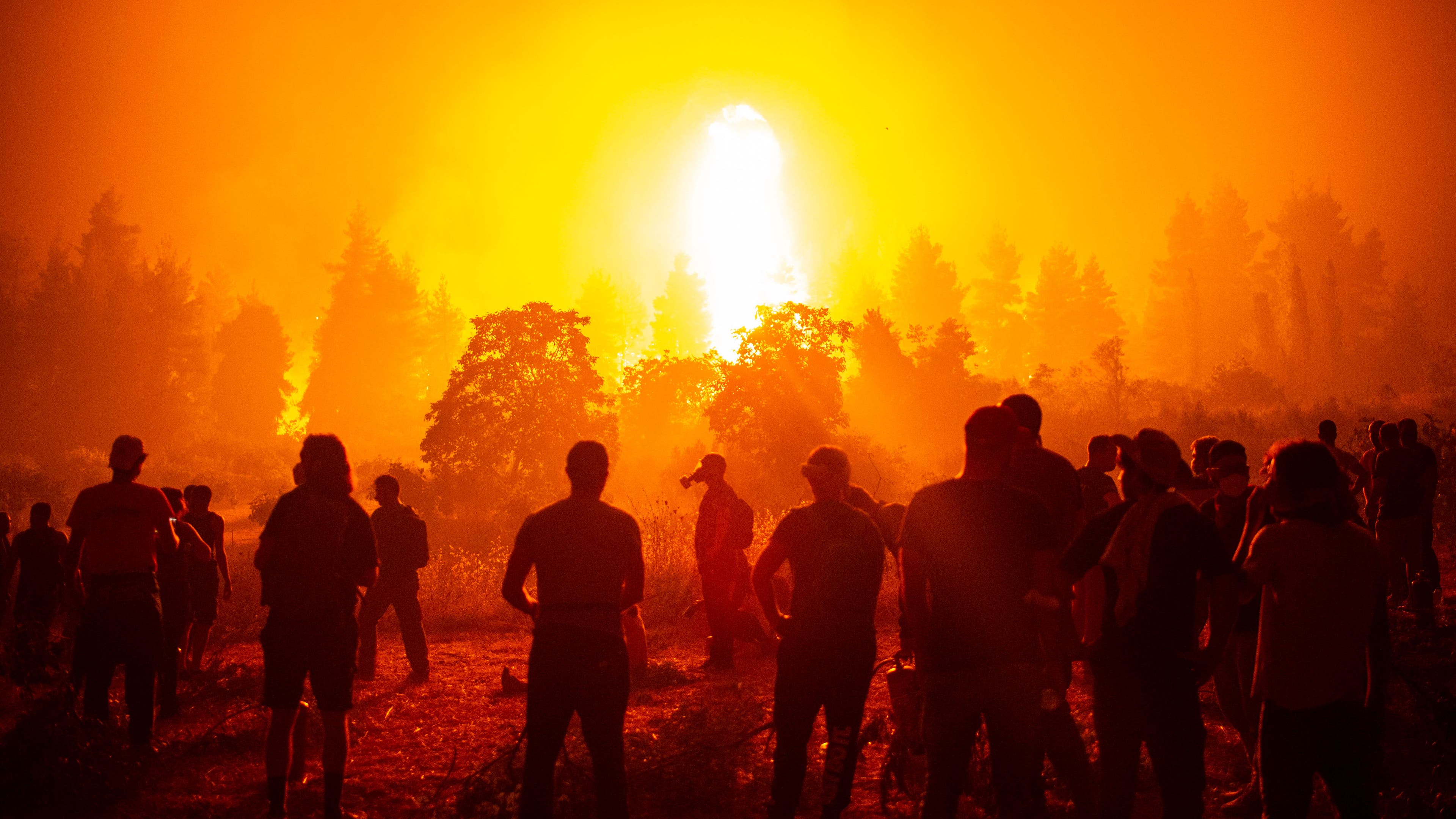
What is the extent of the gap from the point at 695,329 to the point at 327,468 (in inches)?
3222

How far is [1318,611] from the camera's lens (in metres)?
3.85

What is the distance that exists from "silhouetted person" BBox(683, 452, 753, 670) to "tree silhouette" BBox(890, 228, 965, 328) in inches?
2996

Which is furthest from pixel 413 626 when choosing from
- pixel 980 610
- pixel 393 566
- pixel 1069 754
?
pixel 980 610

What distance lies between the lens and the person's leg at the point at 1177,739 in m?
4.11

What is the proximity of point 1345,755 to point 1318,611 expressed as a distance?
58cm

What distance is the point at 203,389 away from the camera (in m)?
76.7

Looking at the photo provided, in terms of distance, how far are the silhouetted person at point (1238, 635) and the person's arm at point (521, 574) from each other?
3652 millimetres

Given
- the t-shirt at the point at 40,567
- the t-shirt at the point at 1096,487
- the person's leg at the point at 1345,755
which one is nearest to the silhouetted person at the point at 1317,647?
the person's leg at the point at 1345,755

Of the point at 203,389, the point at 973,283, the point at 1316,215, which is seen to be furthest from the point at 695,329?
the point at 1316,215

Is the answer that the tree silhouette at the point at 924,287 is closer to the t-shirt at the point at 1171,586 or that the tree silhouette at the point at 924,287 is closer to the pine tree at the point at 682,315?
the pine tree at the point at 682,315

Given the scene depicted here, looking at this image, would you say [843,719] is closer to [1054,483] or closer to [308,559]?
[1054,483]

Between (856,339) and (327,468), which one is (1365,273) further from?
(327,468)

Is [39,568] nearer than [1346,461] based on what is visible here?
No

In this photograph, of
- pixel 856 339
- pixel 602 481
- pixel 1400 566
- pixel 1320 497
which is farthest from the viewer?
pixel 856 339
